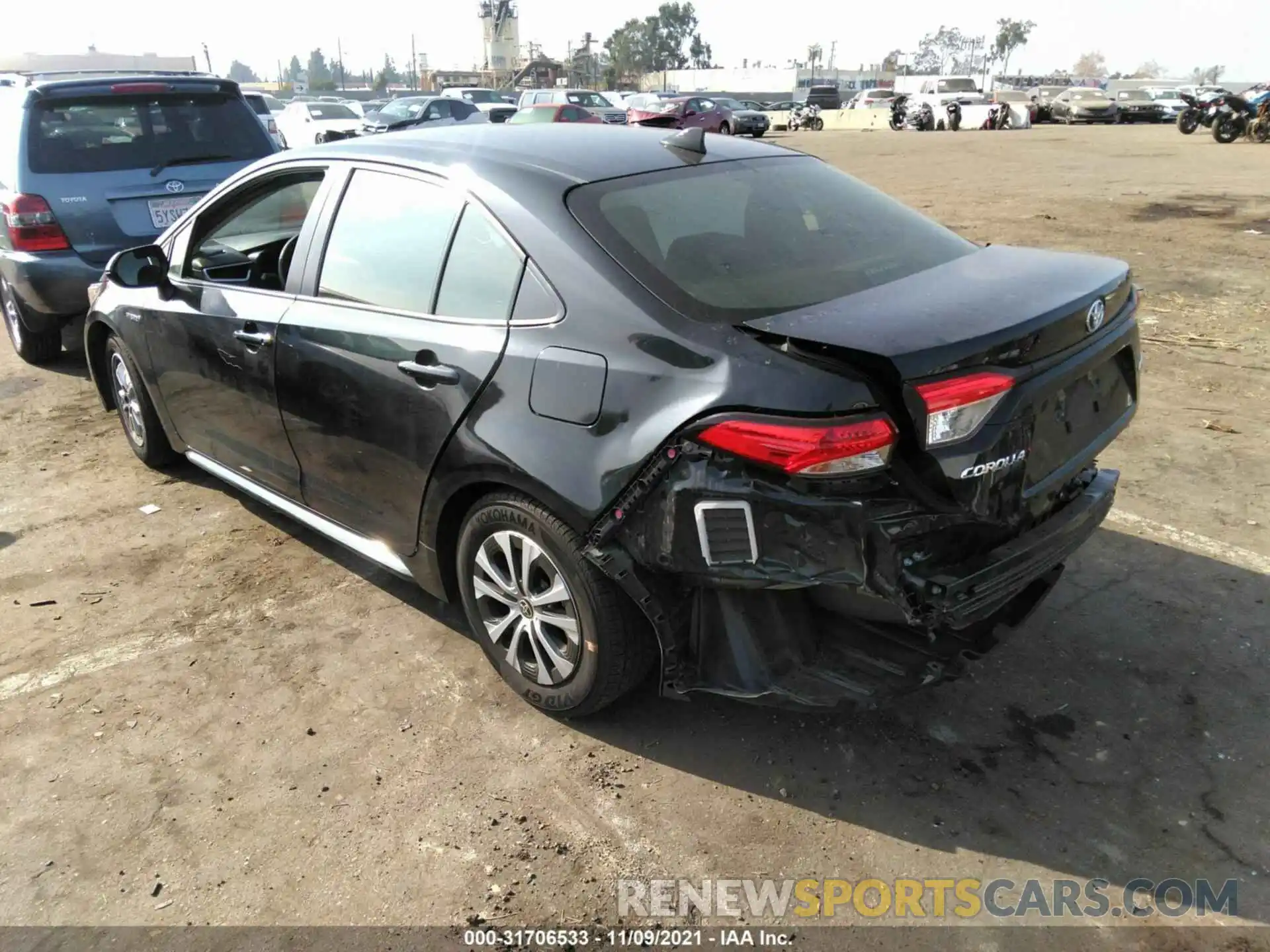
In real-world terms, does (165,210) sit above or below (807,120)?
above

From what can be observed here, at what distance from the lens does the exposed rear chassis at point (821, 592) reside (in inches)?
90.1

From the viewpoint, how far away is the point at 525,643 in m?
3.02

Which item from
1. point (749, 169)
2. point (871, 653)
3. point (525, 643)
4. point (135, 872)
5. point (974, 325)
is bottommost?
point (135, 872)

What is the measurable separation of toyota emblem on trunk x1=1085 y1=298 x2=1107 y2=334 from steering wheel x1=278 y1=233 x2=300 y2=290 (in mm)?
2740

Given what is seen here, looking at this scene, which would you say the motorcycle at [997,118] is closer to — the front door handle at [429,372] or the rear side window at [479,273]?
the rear side window at [479,273]

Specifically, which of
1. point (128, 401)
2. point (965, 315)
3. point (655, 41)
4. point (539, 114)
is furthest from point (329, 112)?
point (655, 41)

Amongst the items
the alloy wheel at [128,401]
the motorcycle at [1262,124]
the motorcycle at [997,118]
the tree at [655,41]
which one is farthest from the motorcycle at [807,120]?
the tree at [655,41]

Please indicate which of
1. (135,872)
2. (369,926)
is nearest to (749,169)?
(369,926)

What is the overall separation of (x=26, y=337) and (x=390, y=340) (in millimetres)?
5533

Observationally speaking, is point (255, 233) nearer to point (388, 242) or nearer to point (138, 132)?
point (388, 242)

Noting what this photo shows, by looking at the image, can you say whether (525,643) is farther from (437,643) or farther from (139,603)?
(139,603)

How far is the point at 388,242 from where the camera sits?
10.5 ft

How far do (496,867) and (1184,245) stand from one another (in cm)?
1043

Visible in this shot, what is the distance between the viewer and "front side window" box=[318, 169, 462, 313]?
305 centimetres
